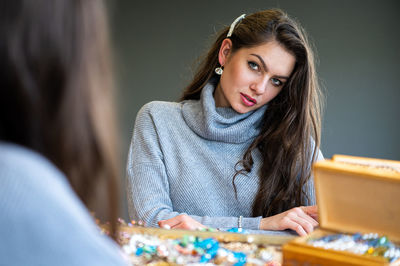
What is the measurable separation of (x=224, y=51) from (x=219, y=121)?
0.33m

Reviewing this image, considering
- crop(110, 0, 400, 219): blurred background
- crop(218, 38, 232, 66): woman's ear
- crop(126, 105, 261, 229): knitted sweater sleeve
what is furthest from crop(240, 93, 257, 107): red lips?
crop(110, 0, 400, 219): blurred background

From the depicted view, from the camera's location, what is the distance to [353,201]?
43.7 inches

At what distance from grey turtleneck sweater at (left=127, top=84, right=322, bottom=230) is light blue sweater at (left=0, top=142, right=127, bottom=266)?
118cm

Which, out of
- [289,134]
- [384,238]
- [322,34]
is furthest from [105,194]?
[322,34]

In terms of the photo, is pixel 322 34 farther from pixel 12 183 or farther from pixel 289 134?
pixel 12 183

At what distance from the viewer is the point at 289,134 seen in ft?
6.28

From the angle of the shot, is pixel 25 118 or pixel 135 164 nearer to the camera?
pixel 25 118

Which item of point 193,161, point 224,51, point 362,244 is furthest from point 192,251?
point 224,51

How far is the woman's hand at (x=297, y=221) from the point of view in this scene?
149cm

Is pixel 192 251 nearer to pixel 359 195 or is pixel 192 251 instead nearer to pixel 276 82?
pixel 359 195

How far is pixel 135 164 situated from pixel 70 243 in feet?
4.34

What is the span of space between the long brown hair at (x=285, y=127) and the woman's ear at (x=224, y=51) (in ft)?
0.11

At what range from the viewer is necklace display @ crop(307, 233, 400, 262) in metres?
Answer: 1.00

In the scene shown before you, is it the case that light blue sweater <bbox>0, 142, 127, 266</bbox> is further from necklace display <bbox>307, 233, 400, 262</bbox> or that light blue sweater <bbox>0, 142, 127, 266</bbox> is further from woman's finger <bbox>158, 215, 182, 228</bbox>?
woman's finger <bbox>158, 215, 182, 228</bbox>
